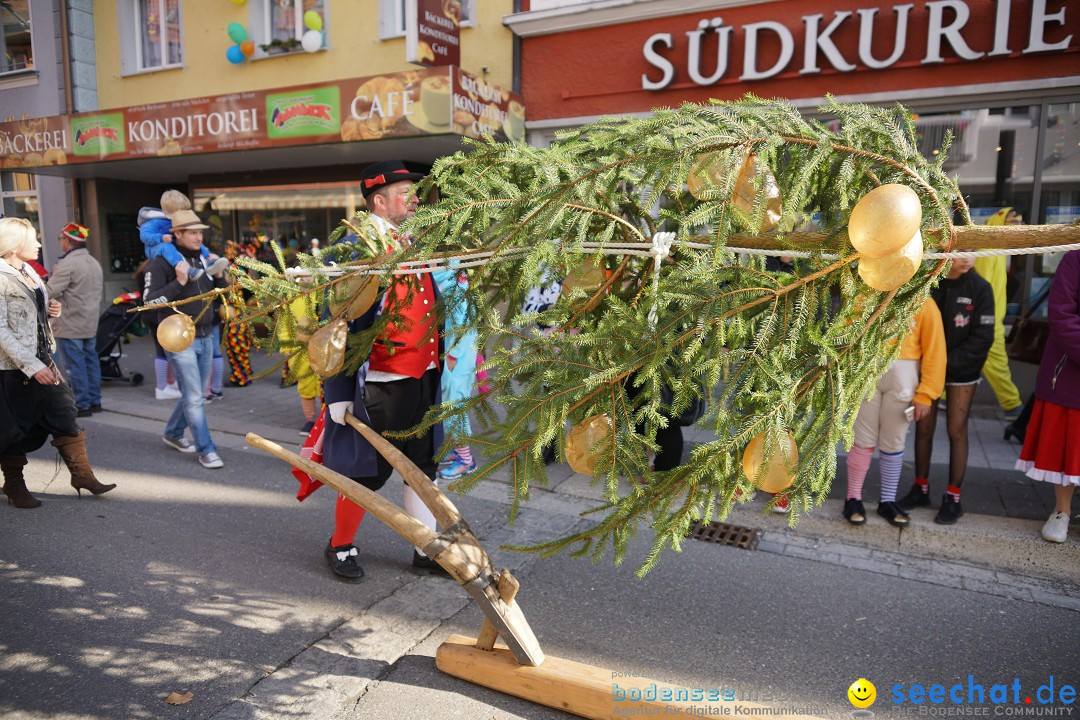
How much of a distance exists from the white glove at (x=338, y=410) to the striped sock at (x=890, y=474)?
A: 11.2 feet

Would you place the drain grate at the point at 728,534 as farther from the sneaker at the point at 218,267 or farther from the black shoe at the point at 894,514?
the sneaker at the point at 218,267

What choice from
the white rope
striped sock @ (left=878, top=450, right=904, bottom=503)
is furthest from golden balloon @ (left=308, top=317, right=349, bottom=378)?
striped sock @ (left=878, top=450, right=904, bottom=503)

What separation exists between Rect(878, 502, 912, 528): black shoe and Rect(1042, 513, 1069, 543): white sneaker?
2.35 ft

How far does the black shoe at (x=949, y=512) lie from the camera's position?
14.6 ft

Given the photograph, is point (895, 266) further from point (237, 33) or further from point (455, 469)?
point (237, 33)

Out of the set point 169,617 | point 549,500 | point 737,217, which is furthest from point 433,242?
point 549,500

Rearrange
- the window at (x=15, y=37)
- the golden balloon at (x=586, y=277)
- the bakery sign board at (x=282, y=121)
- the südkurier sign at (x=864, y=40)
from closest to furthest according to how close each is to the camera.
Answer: the golden balloon at (x=586, y=277)
the südkurier sign at (x=864, y=40)
the bakery sign board at (x=282, y=121)
the window at (x=15, y=37)

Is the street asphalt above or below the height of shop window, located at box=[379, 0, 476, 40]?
below

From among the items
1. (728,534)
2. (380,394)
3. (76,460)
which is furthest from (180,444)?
(728,534)

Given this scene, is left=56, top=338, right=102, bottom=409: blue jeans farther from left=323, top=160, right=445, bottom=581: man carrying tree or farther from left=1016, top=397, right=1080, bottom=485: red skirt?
left=1016, top=397, right=1080, bottom=485: red skirt

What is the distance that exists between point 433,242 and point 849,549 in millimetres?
3310

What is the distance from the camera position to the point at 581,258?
2139mm

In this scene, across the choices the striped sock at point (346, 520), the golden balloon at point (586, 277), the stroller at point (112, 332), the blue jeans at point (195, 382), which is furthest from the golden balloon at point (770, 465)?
the stroller at point (112, 332)

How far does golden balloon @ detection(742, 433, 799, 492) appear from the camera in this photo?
1725 mm
